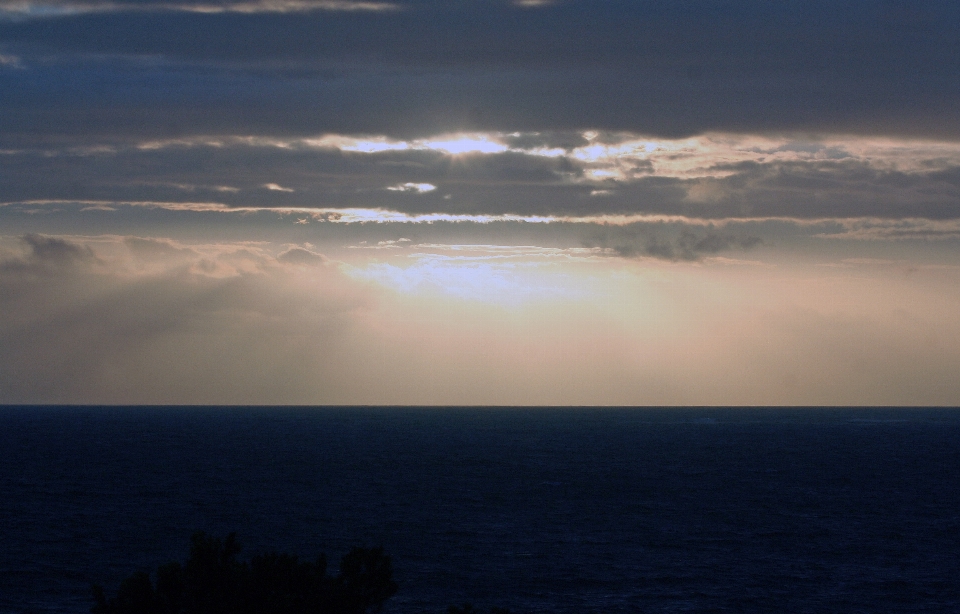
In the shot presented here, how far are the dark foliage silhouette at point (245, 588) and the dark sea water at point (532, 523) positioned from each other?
1078 inches

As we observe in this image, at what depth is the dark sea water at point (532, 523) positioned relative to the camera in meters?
53.8

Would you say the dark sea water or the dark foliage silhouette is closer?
the dark foliage silhouette

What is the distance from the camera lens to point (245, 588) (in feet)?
71.6

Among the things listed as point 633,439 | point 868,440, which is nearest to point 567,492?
point 633,439

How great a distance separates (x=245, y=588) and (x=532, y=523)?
189ft

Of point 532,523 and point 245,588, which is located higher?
point 245,588

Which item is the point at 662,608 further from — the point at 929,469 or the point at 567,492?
the point at 929,469

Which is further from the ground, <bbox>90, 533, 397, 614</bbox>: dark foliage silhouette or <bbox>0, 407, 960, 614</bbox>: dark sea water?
<bbox>90, 533, 397, 614</bbox>: dark foliage silhouette

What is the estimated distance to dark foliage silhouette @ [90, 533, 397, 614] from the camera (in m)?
21.5

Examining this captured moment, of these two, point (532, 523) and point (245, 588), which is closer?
point (245, 588)

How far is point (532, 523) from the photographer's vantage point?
77.7 metres

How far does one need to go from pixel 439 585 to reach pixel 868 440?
163 m

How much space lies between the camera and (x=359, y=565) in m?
22.7

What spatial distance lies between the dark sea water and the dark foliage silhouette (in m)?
27.4
